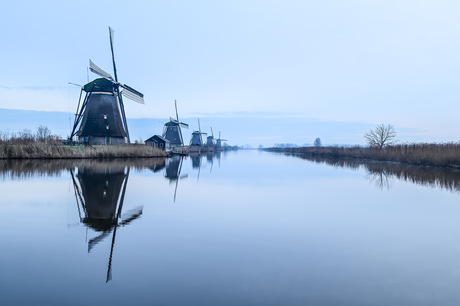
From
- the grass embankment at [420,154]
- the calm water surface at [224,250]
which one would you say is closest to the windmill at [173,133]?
the grass embankment at [420,154]

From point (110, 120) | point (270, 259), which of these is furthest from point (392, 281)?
point (110, 120)

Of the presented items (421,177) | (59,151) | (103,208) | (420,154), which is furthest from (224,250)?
(420,154)

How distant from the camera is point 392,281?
427 cm

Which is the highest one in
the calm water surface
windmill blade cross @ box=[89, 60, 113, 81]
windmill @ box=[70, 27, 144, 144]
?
windmill blade cross @ box=[89, 60, 113, 81]

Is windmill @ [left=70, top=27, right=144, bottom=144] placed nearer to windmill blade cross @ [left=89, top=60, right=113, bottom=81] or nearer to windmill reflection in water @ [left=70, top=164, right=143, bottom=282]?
windmill blade cross @ [left=89, top=60, right=113, bottom=81]


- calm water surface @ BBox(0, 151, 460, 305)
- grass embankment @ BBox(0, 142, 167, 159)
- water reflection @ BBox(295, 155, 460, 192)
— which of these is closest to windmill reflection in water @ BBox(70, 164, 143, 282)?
calm water surface @ BBox(0, 151, 460, 305)

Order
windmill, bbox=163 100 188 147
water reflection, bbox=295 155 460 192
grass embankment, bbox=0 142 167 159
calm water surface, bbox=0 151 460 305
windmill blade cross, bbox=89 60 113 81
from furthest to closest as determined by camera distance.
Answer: windmill, bbox=163 100 188 147, windmill blade cross, bbox=89 60 113 81, grass embankment, bbox=0 142 167 159, water reflection, bbox=295 155 460 192, calm water surface, bbox=0 151 460 305

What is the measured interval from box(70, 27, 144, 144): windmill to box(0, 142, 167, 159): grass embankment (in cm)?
339

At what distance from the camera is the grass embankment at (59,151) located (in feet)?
87.4

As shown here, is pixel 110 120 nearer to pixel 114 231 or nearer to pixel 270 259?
pixel 114 231

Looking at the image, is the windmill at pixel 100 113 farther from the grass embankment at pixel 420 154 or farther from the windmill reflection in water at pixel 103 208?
the grass embankment at pixel 420 154

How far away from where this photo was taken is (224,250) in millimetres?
5461

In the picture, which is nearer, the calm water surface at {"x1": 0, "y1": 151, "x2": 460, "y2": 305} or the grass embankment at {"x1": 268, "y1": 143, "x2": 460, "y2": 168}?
the calm water surface at {"x1": 0, "y1": 151, "x2": 460, "y2": 305}

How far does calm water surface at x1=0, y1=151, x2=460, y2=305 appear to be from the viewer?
3.82 meters
